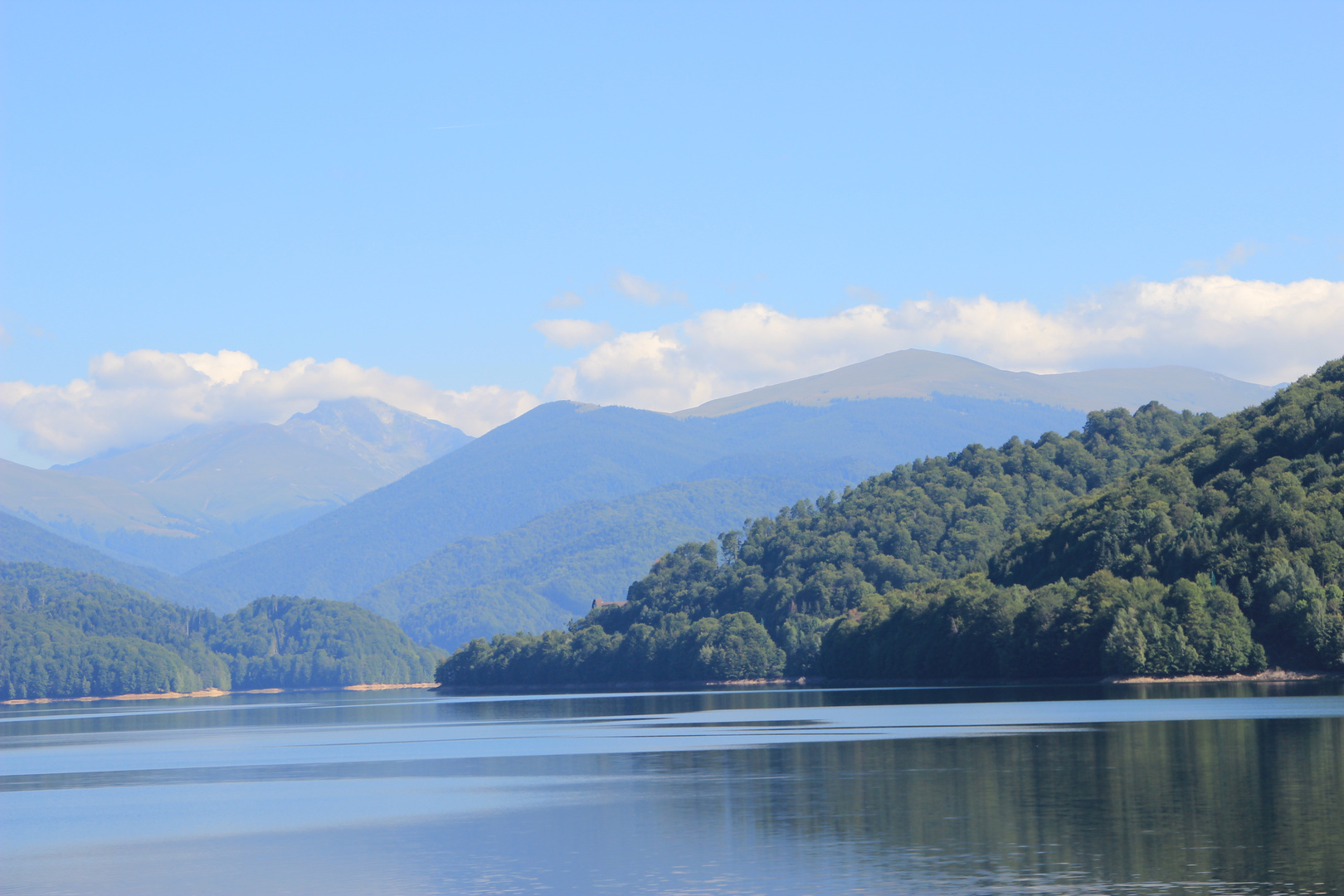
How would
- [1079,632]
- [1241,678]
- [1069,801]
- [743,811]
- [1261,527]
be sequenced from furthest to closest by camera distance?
1. [1261,527]
2. [1079,632]
3. [1241,678]
4. [743,811]
5. [1069,801]

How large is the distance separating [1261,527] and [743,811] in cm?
12064

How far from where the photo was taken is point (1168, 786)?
172 ft

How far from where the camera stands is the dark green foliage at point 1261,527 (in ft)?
477

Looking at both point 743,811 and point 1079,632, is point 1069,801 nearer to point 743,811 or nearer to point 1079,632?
point 743,811

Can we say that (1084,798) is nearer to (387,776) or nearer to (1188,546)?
(387,776)

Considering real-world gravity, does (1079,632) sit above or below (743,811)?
above

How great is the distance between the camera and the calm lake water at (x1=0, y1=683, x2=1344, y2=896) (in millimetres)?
39750

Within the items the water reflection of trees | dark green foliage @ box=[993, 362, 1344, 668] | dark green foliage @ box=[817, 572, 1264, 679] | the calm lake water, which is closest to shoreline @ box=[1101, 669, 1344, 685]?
dark green foliage @ box=[817, 572, 1264, 679]

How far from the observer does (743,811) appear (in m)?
53.5

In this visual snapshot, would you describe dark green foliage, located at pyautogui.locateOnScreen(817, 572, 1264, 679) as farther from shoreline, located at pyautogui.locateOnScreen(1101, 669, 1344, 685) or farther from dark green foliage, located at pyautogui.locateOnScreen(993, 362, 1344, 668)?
dark green foliage, located at pyautogui.locateOnScreen(993, 362, 1344, 668)

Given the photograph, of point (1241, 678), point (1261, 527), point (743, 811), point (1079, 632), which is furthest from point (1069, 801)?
point (1261, 527)

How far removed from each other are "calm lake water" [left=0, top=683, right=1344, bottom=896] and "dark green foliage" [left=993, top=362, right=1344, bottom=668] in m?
44.4

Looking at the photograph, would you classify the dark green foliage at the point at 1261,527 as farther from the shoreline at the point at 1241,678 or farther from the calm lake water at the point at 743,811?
the calm lake water at the point at 743,811

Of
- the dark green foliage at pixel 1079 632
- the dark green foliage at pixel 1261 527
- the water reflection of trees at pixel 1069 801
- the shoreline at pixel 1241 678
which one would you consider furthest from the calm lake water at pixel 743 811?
the dark green foliage at pixel 1261 527
